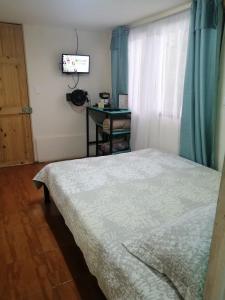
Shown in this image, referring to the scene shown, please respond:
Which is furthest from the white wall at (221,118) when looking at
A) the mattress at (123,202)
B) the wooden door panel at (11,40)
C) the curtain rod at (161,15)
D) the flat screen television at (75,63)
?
the wooden door panel at (11,40)

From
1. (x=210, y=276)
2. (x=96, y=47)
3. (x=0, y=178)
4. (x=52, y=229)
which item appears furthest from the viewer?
(x=96, y=47)

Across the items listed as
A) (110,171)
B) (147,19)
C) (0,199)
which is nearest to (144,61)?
(147,19)

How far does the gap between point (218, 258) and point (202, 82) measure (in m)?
2.14

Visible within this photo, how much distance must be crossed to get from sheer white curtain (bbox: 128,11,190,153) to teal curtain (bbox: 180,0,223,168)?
26cm

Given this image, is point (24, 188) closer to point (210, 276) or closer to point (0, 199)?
point (0, 199)

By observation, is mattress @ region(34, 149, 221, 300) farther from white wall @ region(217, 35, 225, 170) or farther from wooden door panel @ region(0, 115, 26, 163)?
wooden door panel @ region(0, 115, 26, 163)

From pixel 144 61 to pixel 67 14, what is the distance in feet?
3.93

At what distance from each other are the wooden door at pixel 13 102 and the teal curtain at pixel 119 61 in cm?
147

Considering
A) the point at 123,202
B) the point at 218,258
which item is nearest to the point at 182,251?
the point at 218,258

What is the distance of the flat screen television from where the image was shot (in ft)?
12.9

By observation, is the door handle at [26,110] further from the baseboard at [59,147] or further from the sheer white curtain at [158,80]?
the sheer white curtain at [158,80]

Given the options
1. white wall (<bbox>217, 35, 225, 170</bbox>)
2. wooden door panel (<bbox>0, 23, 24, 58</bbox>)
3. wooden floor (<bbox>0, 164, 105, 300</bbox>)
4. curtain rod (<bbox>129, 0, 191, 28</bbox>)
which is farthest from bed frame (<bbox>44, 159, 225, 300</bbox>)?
wooden door panel (<bbox>0, 23, 24, 58</bbox>)

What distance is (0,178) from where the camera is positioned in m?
3.57

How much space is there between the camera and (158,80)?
3.27m
